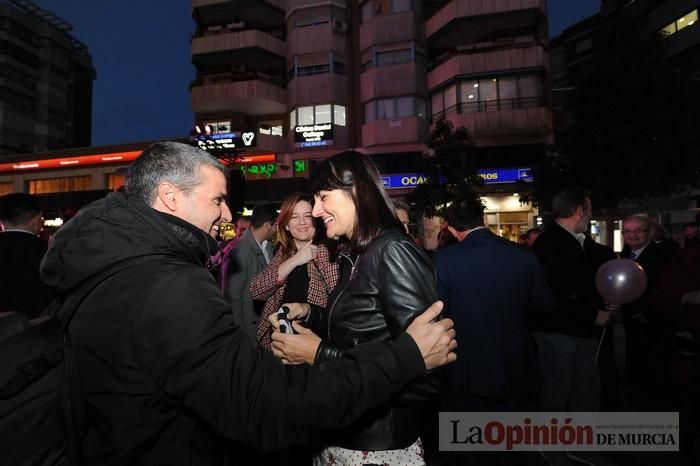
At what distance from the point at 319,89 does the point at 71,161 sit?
61.8 ft

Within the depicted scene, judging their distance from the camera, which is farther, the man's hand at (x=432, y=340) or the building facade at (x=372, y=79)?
the building facade at (x=372, y=79)

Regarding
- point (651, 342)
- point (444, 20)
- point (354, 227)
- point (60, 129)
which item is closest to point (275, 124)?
point (444, 20)

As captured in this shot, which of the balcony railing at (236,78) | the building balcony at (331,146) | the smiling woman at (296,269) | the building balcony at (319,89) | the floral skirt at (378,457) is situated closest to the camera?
the floral skirt at (378,457)

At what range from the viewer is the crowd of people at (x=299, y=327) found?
121 centimetres

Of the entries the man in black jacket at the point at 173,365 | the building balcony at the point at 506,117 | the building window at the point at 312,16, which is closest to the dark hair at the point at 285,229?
the man in black jacket at the point at 173,365

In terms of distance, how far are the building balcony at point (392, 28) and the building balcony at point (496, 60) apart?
2.97 m

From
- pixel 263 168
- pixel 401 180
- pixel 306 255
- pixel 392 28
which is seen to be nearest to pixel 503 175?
pixel 401 180

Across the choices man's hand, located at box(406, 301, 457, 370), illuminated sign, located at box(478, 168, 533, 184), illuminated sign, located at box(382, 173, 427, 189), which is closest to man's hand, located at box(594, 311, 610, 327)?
man's hand, located at box(406, 301, 457, 370)

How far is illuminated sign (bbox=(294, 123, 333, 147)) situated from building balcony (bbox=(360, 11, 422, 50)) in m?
5.91

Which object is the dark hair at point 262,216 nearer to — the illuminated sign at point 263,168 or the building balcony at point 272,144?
the building balcony at point 272,144

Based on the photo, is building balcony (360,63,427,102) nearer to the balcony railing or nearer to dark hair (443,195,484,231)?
the balcony railing

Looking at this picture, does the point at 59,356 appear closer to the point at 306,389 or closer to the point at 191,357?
the point at 191,357

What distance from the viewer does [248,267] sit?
492cm

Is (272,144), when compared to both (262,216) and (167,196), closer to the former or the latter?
(262,216)
